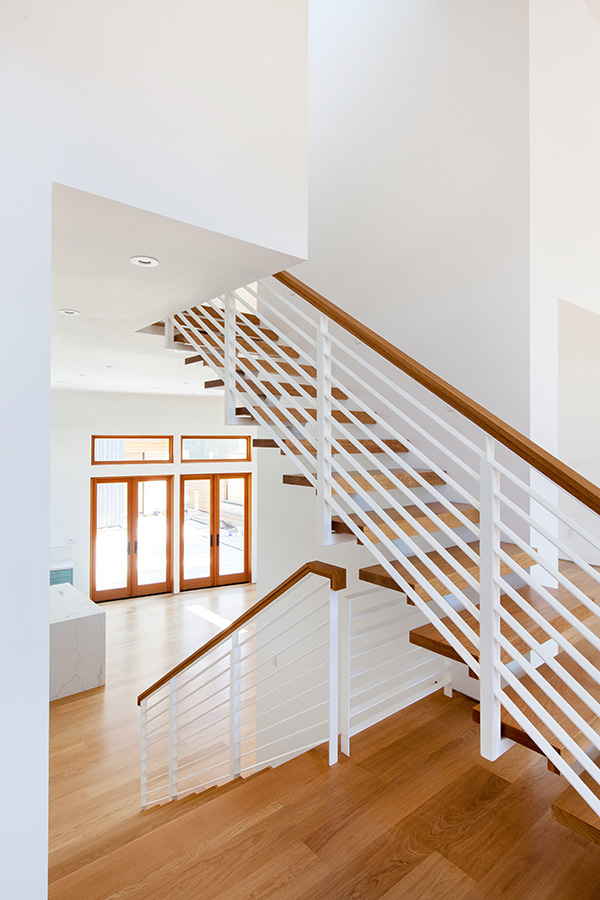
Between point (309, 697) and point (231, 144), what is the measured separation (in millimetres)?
3634

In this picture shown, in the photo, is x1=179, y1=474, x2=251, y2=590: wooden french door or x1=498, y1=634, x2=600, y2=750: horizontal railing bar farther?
x1=179, y1=474, x2=251, y2=590: wooden french door

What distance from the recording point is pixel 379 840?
188 cm

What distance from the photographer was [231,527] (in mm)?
9688

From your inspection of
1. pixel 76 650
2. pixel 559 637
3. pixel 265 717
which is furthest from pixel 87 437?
pixel 559 637

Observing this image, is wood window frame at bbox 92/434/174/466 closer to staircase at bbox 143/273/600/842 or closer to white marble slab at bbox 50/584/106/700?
white marble slab at bbox 50/584/106/700

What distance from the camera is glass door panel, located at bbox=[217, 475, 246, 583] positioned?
9.62 metres

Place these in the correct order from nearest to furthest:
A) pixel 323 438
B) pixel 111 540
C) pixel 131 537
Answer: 1. pixel 323 438
2. pixel 111 540
3. pixel 131 537

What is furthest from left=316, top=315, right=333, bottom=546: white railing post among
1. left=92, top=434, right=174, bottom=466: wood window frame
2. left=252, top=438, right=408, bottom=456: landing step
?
left=92, top=434, right=174, bottom=466: wood window frame

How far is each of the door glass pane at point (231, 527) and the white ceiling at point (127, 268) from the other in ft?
18.4

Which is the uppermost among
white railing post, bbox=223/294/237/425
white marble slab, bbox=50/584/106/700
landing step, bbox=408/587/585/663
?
white railing post, bbox=223/294/237/425

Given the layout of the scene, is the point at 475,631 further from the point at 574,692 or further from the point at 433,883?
the point at 433,883

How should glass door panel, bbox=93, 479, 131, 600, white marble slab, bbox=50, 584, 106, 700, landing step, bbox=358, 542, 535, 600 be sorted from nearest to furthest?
landing step, bbox=358, 542, 535, 600 < white marble slab, bbox=50, 584, 106, 700 < glass door panel, bbox=93, 479, 131, 600

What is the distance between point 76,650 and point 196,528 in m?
3.85

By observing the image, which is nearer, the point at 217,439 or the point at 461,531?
the point at 461,531
